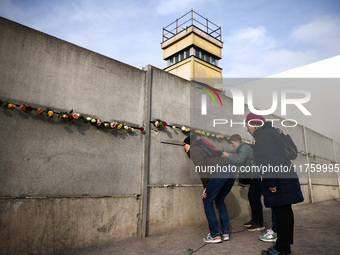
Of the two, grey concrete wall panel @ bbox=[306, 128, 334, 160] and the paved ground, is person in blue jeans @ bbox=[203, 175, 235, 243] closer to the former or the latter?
the paved ground

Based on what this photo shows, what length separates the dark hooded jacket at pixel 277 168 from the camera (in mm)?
3027

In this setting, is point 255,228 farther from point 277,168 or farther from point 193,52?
point 193,52

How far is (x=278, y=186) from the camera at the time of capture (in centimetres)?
309

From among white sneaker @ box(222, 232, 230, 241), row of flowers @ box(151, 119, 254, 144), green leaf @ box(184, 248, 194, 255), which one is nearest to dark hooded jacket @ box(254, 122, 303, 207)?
white sneaker @ box(222, 232, 230, 241)

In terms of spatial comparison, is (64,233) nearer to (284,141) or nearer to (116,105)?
(116,105)

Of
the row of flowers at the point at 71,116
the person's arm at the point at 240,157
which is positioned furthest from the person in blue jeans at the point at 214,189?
the row of flowers at the point at 71,116

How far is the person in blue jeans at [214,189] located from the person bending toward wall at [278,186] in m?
0.74

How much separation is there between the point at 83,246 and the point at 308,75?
14396 millimetres

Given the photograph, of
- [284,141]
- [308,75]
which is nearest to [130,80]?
[284,141]

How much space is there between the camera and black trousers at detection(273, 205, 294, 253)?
2982 mm

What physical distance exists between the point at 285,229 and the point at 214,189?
1.19 metres

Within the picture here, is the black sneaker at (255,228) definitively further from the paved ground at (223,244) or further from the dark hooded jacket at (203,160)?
the dark hooded jacket at (203,160)

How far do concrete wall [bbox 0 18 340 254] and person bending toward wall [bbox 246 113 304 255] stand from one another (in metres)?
1.93

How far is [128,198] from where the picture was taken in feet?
13.4
